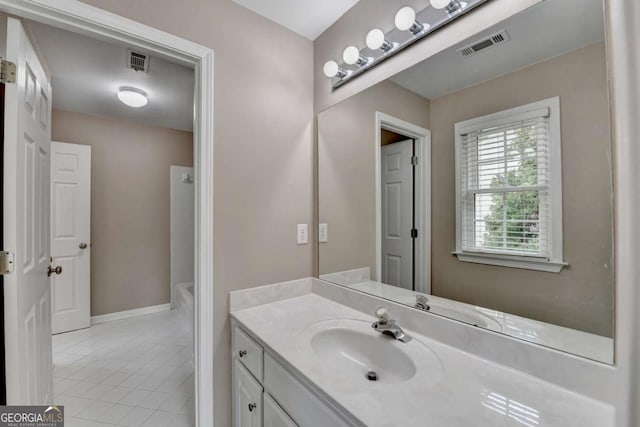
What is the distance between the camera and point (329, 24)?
1569 mm

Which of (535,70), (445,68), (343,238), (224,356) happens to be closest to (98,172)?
(224,356)

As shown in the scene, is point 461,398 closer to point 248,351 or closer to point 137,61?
point 248,351

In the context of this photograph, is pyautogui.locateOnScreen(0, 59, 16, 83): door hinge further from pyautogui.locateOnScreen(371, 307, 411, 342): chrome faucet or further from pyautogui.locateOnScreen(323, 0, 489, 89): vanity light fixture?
pyautogui.locateOnScreen(371, 307, 411, 342): chrome faucet

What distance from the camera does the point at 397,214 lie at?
1300mm

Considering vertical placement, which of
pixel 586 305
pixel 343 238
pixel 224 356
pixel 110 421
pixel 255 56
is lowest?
pixel 110 421

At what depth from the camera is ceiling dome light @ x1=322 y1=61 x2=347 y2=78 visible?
1491 mm

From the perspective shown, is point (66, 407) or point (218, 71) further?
point (66, 407)

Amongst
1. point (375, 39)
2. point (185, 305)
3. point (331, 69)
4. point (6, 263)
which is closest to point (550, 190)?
point (375, 39)

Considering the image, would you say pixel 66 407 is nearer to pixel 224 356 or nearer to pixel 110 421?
pixel 110 421

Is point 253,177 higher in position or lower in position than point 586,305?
higher

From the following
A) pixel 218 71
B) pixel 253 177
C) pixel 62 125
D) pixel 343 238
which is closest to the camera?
pixel 218 71

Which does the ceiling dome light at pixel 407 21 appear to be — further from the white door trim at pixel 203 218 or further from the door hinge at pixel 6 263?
the door hinge at pixel 6 263

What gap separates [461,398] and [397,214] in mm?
747

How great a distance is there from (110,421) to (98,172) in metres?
2.52
